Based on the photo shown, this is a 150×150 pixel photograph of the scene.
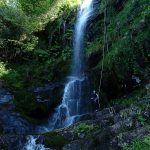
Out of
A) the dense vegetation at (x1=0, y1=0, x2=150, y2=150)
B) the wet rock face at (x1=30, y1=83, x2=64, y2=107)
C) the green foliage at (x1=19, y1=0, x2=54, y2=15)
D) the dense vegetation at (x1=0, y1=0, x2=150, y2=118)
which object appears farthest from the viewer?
the green foliage at (x1=19, y1=0, x2=54, y2=15)

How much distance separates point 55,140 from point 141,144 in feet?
9.20

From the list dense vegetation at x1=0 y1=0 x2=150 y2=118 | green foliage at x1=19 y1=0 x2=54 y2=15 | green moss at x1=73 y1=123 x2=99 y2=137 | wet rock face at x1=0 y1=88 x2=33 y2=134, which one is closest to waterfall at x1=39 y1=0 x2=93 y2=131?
dense vegetation at x1=0 y1=0 x2=150 y2=118

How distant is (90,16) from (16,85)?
5.19 m

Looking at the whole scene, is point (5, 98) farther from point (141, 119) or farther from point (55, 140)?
point (141, 119)

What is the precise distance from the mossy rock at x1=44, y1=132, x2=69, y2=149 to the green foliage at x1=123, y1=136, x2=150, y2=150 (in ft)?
7.12

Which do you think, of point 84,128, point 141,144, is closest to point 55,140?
point 84,128

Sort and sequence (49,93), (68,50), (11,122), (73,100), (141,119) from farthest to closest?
(68,50), (49,93), (73,100), (11,122), (141,119)

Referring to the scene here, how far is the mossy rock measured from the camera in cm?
1012

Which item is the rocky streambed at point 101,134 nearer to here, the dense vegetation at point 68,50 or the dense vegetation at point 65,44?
the dense vegetation at point 68,50

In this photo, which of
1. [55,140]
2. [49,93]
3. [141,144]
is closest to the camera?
[141,144]

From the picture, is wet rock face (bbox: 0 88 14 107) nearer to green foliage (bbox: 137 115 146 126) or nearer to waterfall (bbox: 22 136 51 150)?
waterfall (bbox: 22 136 51 150)

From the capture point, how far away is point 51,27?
19.4 meters

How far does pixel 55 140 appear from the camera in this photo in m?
10.4

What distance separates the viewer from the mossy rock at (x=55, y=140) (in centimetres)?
1012
